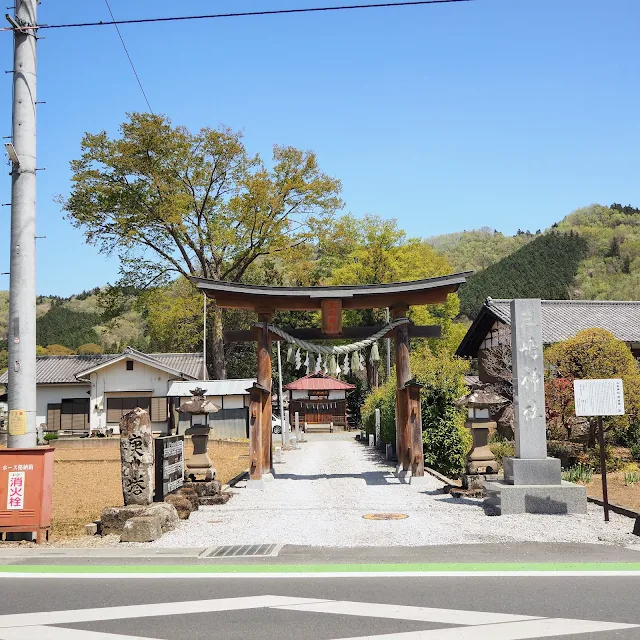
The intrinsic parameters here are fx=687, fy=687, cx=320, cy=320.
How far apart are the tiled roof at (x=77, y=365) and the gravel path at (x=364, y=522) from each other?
82.1 ft

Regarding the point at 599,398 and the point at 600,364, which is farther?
the point at 600,364

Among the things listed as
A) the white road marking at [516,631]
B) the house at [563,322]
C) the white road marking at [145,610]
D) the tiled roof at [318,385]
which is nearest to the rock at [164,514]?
the white road marking at [145,610]

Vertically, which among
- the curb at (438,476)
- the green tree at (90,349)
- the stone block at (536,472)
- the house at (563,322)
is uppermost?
the green tree at (90,349)

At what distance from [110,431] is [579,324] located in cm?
2443

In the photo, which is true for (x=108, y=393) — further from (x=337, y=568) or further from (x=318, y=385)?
(x=337, y=568)

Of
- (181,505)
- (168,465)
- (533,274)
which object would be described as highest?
(533,274)

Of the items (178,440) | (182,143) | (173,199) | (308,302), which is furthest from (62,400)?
(178,440)

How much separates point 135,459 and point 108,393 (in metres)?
29.5

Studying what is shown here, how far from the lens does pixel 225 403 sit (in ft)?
123

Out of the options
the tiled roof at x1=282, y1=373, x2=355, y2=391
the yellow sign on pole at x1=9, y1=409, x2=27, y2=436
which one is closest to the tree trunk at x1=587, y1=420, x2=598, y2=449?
the yellow sign on pole at x1=9, y1=409, x2=27, y2=436

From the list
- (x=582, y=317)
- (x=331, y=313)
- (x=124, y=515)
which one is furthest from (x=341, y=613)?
(x=582, y=317)

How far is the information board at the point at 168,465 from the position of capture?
11.8 meters

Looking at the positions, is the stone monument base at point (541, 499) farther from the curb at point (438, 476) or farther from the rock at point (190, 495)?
the rock at point (190, 495)

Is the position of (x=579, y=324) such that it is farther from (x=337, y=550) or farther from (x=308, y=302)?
(x=337, y=550)
